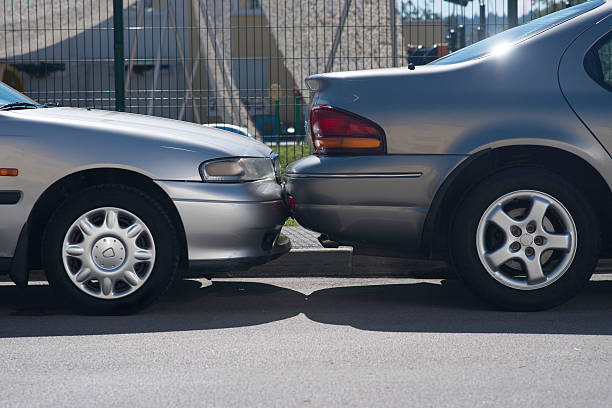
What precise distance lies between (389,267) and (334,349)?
221cm

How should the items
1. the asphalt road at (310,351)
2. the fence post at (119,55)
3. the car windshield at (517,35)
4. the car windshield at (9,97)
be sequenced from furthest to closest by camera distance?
the fence post at (119,55)
the car windshield at (9,97)
the car windshield at (517,35)
the asphalt road at (310,351)

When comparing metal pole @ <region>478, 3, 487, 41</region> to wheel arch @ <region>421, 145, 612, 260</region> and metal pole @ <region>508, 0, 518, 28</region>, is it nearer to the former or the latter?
metal pole @ <region>508, 0, 518, 28</region>

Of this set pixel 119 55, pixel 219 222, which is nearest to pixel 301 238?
pixel 219 222

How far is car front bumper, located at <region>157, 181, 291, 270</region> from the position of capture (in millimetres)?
4941

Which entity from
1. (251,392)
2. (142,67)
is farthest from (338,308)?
(142,67)

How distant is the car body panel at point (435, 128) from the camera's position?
4859 mm

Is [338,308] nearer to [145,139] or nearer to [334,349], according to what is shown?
[334,349]

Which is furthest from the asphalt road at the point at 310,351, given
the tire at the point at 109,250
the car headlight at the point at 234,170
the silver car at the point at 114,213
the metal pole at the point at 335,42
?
the metal pole at the point at 335,42

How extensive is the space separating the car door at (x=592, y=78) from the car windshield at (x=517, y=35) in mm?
190

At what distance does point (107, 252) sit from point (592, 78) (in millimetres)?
2651

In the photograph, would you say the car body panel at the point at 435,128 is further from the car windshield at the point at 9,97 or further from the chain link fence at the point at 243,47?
the chain link fence at the point at 243,47

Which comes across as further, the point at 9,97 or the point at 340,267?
the point at 340,267

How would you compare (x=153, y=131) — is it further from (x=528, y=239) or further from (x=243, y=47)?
(x=243, y=47)

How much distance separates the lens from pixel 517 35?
5.26m
